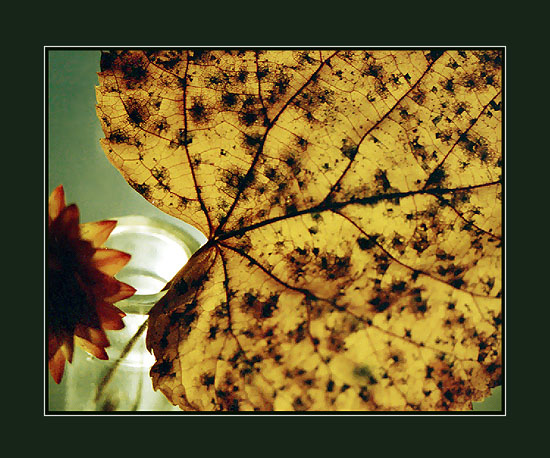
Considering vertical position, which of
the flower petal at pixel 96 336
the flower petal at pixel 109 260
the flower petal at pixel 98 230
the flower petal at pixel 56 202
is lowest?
the flower petal at pixel 96 336

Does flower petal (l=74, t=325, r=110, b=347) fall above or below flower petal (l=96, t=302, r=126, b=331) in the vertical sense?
below

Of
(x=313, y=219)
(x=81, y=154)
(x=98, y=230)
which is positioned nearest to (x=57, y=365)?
(x=98, y=230)

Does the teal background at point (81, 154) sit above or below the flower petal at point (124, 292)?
above

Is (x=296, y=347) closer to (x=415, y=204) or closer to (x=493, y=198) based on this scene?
(x=415, y=204)

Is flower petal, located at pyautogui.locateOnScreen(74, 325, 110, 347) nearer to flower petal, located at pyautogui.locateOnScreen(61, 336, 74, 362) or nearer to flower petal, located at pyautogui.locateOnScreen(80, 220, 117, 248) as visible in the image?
flower petal, located at pyautogui.locateOnScreen(61, 336, 74, 362)

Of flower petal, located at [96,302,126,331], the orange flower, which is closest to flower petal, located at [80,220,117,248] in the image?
the orange flower

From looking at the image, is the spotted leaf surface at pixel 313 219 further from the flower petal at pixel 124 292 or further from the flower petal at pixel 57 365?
the flower petal at pixel 57 365

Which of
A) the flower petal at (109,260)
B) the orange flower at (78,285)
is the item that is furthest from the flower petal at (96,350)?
the flower petal at (109,260)

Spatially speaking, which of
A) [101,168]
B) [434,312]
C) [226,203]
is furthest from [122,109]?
[434,312]
